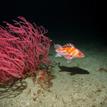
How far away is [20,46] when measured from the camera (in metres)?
5.06

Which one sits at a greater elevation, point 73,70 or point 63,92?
point 73,70

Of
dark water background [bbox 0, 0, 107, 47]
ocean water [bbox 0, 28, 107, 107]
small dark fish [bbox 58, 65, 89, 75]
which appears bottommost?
ocean water [bbox 0, 28, 107, 107]

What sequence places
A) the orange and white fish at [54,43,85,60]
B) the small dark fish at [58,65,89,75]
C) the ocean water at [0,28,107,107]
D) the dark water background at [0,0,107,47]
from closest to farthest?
the ocean water at [0,28,107,107], the orange and white fish at [54,43,85,60], the small dark fish at [58,65,89,75], the dark water background at [0,0,107,47]

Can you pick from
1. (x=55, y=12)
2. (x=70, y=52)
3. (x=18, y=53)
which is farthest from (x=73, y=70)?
(x=55, y=12)

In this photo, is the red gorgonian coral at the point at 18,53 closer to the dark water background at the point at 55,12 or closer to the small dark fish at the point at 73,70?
the small dark fish at the point at 73,70

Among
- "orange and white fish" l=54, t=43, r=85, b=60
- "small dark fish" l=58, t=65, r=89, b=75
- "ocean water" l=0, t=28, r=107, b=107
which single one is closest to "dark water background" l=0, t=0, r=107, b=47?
"small dark fish" l=58, t=65, r=89, b=75

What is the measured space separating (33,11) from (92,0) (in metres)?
5.44

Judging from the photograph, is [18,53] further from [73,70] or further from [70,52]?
[73,70]

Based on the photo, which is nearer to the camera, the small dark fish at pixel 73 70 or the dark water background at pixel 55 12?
the small dark fish at pixel 73 70

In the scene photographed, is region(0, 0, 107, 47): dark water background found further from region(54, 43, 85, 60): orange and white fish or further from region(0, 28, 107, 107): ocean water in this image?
region(54, 43, 85, 60): orange and white fish

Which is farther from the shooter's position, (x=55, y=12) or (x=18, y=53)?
(x=55, y=12)

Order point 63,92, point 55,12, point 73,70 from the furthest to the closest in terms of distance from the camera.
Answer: point 55,12 < point 73,70 < point 63,92

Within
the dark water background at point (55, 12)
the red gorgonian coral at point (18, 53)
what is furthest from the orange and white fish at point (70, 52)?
the dark water background at point (55, 12)

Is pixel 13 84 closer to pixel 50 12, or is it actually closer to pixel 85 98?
pixel 85 98
